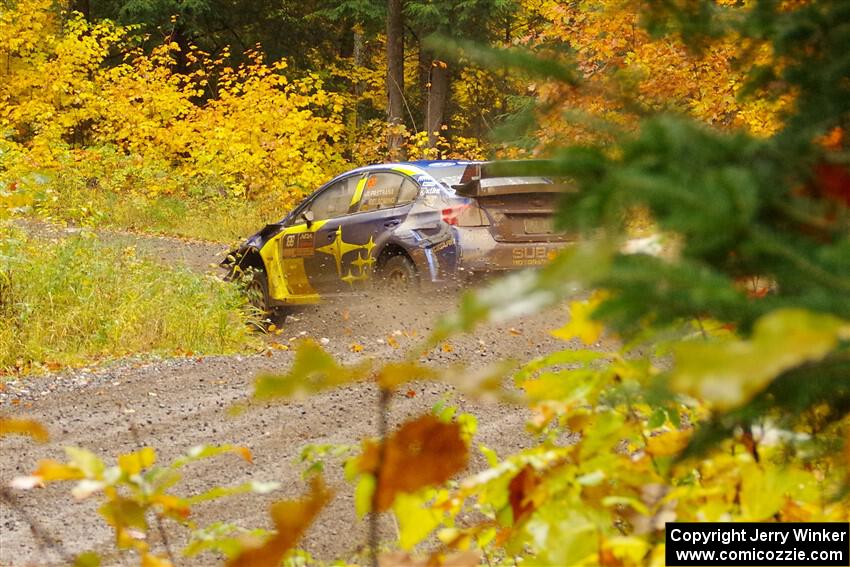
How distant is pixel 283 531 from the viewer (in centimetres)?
133

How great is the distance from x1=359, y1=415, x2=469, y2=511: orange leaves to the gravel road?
2388mm

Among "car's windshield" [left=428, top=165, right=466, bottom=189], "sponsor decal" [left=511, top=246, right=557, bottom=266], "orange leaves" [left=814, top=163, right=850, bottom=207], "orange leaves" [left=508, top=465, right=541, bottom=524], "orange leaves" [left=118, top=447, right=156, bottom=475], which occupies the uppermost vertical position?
"orange leaves" [left=814, top=163, right=850, bottom=207]

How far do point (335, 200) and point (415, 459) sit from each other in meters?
10.1

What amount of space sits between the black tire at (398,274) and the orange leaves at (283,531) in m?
8.81

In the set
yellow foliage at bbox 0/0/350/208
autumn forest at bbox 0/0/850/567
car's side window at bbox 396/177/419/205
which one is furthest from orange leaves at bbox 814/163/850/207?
yellow foliage at bbox 0/0/350/208

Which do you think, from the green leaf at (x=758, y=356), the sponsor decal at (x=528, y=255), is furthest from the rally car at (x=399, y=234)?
the green leaf at (x=758, y=356)

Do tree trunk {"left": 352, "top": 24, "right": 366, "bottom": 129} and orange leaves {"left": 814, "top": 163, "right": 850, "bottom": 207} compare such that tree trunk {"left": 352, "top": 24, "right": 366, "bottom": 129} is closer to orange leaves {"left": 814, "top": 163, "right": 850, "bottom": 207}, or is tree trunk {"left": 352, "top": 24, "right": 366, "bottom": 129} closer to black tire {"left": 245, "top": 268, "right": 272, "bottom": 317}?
black tire {"left": 245, "top": 268, "right": 272, "bottom": 317}

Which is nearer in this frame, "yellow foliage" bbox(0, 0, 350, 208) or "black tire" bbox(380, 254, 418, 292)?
"black tire" bbox(380, 254, 418, 292)

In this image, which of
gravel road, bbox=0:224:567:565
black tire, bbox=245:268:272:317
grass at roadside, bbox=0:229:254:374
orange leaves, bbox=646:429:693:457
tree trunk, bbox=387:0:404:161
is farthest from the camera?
tree trunk, bbox=387:0:404:161

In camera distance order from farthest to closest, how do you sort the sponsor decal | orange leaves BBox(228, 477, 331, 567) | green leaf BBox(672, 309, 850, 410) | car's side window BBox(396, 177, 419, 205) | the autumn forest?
car's side window BBox(396, 177, 419, 205), the sponsor decal, orange leaves BBox(228, 477, 331, 567), the autumn forest, green leaf BBox(672, 309, 850, 410)

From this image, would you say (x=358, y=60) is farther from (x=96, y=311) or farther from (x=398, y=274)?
(x=96, y=311)

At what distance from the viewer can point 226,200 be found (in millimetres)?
21719

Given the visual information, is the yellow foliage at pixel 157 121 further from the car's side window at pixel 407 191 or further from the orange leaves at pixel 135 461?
the orange leaves at pixel 135 461

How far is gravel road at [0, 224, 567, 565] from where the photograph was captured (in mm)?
4711
